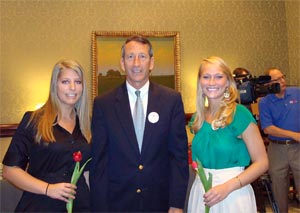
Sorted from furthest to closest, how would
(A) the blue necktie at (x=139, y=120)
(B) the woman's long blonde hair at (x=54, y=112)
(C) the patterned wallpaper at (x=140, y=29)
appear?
(C) the patterned wallpaper at (x=140, y=29) → (A) the blue necktie at (x=139, y=120) → (B) the woman's long blonde hair at (x=54, y=112)

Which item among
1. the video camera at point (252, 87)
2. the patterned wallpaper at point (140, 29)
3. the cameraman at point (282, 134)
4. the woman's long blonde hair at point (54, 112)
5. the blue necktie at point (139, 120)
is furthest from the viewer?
the patterned wallpaper at point (140, 29)

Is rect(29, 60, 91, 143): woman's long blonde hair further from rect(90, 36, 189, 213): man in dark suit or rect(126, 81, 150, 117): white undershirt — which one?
rect(126, 81, 150, 117): white undershirt

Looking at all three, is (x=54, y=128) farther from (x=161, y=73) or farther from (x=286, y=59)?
(x=286, y=59)

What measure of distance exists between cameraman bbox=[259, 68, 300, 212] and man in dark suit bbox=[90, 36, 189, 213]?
2.11 meters

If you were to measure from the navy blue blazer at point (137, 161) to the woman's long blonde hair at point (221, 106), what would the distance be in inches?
7.0

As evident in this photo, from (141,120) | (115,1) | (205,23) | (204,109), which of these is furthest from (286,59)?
(141,120)

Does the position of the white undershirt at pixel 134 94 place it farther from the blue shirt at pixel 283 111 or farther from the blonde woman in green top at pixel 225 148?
the blue shirt at pixel 283 111

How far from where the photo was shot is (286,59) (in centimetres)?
496

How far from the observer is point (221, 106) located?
175 centimetres

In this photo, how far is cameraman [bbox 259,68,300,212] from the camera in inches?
133

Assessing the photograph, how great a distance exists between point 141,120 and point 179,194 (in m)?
0.44

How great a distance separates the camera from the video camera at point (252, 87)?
2.80 meters

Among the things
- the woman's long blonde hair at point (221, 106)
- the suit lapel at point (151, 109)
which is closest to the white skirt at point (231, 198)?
the woman's long blonde hair at point (221, 106)

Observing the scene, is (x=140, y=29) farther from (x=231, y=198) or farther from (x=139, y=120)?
(x=231, y=198)
